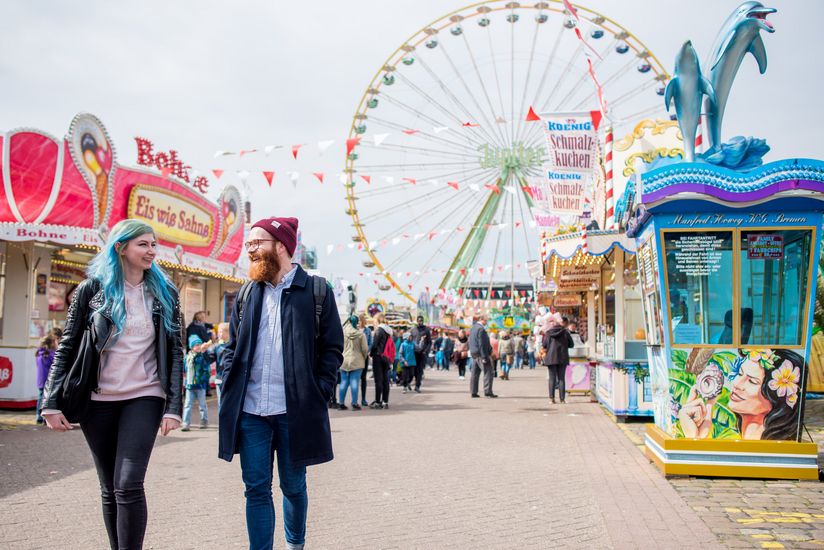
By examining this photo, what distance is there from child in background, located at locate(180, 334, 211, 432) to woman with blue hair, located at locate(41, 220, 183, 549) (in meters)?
6.51

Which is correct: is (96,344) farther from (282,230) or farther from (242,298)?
(282,230)

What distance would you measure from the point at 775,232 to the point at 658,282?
996 millimetres

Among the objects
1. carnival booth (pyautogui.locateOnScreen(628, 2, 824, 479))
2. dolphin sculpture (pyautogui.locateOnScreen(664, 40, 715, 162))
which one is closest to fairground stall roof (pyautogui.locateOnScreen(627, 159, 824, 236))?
carnival booth (pyautogui.locateOnScreen(628, 2, 824, 479))

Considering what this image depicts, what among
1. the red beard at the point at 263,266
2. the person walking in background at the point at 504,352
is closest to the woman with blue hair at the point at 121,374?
the red beard at the point at 263,266

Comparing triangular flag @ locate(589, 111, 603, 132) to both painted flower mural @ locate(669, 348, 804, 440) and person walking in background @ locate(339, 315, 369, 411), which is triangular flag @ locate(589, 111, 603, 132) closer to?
person walking in background @ locate(339, 315, 369, 411)

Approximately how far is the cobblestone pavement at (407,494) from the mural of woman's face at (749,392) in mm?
904

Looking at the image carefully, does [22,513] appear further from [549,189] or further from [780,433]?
[549,189]

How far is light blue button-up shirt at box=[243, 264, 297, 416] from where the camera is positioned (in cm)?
334

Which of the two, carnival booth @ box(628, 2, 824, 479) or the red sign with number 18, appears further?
the red sign with number 18

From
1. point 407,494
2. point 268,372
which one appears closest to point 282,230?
point 268,372

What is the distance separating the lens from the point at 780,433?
6.16 m

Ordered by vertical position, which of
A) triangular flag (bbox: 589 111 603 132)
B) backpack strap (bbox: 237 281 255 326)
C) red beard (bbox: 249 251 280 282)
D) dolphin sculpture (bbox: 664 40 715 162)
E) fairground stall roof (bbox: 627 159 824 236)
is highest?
triangular flag (bbox: 589 111 603 132)

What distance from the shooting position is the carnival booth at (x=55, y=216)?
36.8 ft

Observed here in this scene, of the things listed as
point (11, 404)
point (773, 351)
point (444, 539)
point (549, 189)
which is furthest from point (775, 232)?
point (11, 404)
